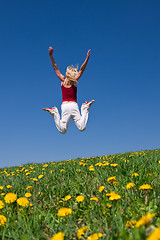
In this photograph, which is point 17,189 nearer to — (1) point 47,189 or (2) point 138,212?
(1) point 47,189

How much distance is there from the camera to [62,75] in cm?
842

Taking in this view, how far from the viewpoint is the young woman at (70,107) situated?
7.85 m

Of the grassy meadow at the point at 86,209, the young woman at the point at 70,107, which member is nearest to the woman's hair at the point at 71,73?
the young woman at the point at 70,107

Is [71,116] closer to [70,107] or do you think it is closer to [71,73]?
[70,107]

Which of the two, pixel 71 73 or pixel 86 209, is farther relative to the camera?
pixel 71 73

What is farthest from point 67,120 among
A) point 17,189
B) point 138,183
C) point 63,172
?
point 138,183

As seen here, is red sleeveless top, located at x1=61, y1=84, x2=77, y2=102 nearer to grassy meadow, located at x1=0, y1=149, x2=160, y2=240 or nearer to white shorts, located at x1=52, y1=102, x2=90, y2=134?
white shorts, located at x1=52, y1=102, x2=90, y2=134

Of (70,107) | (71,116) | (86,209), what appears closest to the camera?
(86,209)

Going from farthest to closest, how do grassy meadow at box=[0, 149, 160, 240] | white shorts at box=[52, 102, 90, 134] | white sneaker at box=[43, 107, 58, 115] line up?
1. white sneaker at box=[43, 107, 58, 115]
2. white shorts at box=[52, 102, 90, 134]
3. grassy meadow at box=[0, 149, 160, 240]

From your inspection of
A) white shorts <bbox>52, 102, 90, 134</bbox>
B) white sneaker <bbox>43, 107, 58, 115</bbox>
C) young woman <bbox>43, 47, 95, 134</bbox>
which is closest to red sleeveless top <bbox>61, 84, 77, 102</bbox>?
young woman <bbox>43, 47, 95, 134</bbox>

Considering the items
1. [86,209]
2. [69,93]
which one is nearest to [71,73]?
[69,93]

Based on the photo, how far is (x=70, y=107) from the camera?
783cm

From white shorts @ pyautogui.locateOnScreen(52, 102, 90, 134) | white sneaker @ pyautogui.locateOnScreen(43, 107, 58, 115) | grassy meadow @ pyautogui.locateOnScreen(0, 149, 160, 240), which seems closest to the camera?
grassy meadow @ pyautogui.locateOnScreen(0, 149, 160, 240)

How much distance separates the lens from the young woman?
25.8ft
